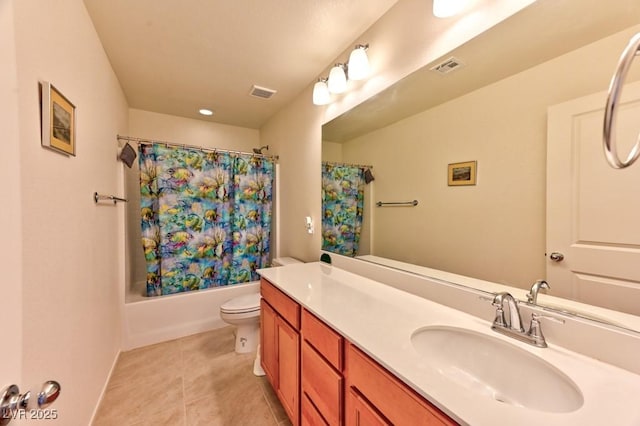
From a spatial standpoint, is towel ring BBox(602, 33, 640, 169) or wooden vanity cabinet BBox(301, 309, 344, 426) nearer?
towel ring BBox(602, 33, 640, 169)

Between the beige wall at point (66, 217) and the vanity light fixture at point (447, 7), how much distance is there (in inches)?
54.8

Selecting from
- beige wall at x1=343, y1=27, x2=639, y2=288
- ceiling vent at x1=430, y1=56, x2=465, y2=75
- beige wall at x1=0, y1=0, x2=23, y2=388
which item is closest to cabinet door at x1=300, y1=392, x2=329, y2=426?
beige wall at x1=343, y1=27, x2=639, y2=288

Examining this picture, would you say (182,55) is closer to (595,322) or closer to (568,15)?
(568,15)

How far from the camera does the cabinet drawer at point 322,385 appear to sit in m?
0.94

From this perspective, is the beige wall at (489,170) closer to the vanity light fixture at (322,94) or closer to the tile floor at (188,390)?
the vanity light fixture at (322,94)

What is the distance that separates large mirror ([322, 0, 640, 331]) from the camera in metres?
0.75

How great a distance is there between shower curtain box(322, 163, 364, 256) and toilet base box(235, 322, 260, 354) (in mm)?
974

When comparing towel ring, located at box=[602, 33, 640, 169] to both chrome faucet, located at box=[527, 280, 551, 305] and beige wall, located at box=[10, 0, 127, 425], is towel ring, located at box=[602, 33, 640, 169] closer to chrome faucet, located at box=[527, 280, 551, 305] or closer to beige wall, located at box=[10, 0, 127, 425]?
chrome faucet, located at box=[527, 280, 551, 305]

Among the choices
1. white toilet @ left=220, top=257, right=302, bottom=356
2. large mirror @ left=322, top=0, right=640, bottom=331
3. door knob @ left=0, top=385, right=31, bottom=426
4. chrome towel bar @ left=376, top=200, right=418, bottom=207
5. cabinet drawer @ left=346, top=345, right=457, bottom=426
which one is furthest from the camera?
white toilet @ left=220, top=257, right=302, bottom=356

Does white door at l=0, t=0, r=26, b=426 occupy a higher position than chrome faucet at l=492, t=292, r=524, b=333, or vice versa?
white door at l=0, t=0, r=26, b=426

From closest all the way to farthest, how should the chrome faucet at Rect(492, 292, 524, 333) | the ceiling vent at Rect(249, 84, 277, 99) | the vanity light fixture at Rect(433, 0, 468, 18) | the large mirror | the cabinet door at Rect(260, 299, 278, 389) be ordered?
the large mirror
the chrome faucet at Rect(492, 292, 524, 333)
the vanity light fixture at Rect(433, 0, 468, 18)
the cabinet door at Rect(260, 299, 278, 389)
the ceiling vent at Rect(249, 84, 277, 99)

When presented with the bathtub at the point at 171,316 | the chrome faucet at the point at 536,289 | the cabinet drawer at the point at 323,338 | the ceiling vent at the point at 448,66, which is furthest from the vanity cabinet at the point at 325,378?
the ceiling vent at the point at 448,66

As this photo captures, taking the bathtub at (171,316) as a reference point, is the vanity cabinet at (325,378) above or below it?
above

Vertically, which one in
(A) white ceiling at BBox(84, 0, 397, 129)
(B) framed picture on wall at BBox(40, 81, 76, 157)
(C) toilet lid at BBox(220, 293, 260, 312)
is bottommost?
(C) toilet lid at BBox(220, 293, 260, 312)
